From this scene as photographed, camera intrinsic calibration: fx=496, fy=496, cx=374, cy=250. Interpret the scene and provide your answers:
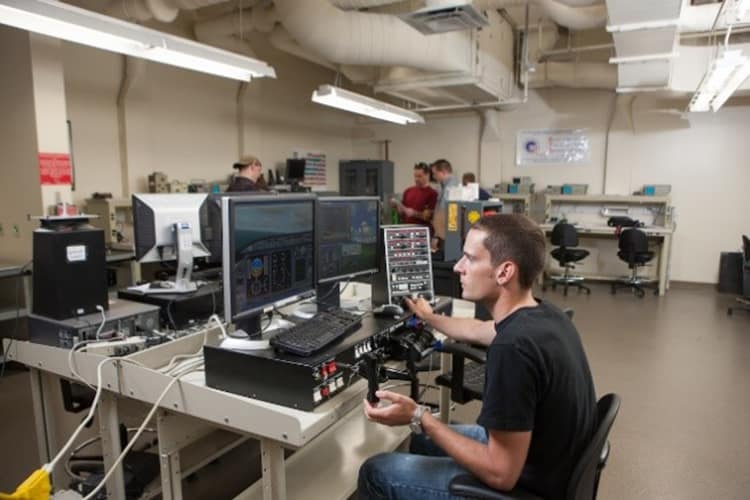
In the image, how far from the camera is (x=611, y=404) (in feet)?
4.03

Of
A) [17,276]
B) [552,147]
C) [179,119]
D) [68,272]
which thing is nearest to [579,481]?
[68,272]

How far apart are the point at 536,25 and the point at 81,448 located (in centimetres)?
600

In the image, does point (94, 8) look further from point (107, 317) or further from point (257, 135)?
point (107, 317)

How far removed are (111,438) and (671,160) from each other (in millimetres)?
7081

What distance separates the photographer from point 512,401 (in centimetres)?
106

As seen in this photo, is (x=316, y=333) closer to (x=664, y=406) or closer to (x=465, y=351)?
(x=465, y=351)

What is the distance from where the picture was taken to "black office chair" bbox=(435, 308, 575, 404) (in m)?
1.90

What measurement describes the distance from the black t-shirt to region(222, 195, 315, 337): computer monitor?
760mm

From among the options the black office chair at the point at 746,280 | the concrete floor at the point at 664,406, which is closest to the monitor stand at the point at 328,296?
the concrete floor at the point at 664,406

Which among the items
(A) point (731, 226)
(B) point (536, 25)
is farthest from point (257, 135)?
(A) point (731, 226)

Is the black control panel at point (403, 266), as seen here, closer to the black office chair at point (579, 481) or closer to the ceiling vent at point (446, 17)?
the black office chair at point (579, 481)

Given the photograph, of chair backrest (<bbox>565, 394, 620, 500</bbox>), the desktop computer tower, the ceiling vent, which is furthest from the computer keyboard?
the ceiling vent

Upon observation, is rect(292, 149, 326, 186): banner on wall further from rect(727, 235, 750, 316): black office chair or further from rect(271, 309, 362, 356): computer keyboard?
rect(271, 309, 362, 356): computer keyboard

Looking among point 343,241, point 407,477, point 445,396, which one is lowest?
point 445,396
